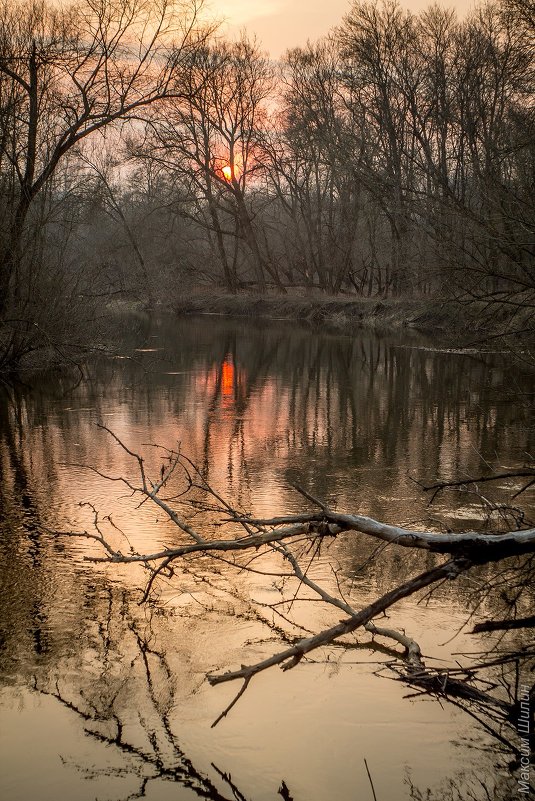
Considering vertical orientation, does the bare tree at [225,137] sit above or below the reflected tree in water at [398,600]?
above

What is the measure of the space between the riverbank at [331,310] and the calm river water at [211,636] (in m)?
16.4

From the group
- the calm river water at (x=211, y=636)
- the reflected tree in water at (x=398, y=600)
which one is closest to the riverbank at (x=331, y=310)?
the calm river water at (x=211, y=636)

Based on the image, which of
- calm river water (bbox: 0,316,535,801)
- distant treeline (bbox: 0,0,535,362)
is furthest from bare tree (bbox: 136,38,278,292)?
calm river water (bbox: 0,316,535,801)

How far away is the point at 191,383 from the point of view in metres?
19.9

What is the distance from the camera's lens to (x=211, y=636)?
6.25 metres

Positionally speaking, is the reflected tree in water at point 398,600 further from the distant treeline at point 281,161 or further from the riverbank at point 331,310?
the riverbank at point 331,310

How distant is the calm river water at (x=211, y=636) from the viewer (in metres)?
4.75

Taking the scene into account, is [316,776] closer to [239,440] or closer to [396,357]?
[239,440]

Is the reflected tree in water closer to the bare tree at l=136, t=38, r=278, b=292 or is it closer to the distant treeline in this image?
the distant treeline

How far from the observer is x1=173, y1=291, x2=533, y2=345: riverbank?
37000 mm

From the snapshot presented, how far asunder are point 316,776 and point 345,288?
4651 centimetres

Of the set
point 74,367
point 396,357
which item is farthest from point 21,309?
point 396,357

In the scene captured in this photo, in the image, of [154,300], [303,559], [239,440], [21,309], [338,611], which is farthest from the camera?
[154,300]

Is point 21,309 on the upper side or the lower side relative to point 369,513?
upper
